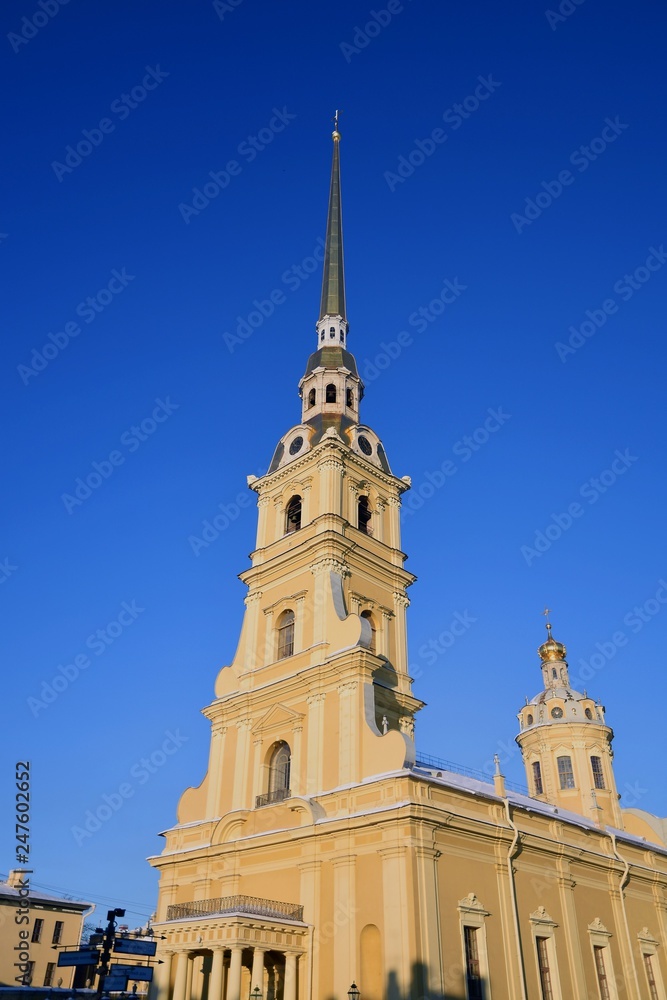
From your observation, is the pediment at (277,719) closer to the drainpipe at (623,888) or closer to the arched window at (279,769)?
the arched window at (279,769)

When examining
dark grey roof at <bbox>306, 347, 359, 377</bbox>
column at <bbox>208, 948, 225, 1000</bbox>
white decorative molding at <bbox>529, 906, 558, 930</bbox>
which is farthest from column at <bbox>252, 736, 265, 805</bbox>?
dark grey roof at <bbox>306, 347, 359, 377</bbox>

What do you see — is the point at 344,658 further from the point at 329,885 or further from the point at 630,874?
the point at 630,874

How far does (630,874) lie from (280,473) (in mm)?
21808

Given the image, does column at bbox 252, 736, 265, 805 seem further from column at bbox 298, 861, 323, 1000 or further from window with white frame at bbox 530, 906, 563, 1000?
window with white frame at bbox 530, 906, 563, 1000

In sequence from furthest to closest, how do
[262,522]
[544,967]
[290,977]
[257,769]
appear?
1. [262,522]
2. [257,769]
3. [544,967]
4. [290,977]

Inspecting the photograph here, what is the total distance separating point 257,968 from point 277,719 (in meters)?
8.82

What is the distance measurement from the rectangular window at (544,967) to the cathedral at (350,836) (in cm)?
6

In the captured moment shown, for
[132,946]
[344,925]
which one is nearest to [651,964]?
[344,925]

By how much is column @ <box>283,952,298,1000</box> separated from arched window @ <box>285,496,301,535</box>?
16.6 metres

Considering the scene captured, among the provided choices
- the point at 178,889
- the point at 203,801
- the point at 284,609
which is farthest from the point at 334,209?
the point at 178,889

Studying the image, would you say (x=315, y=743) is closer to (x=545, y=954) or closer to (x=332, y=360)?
(x=545, y=954)

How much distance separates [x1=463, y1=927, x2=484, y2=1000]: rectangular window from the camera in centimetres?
2327

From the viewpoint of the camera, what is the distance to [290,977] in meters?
23.5

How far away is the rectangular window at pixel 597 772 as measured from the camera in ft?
154
